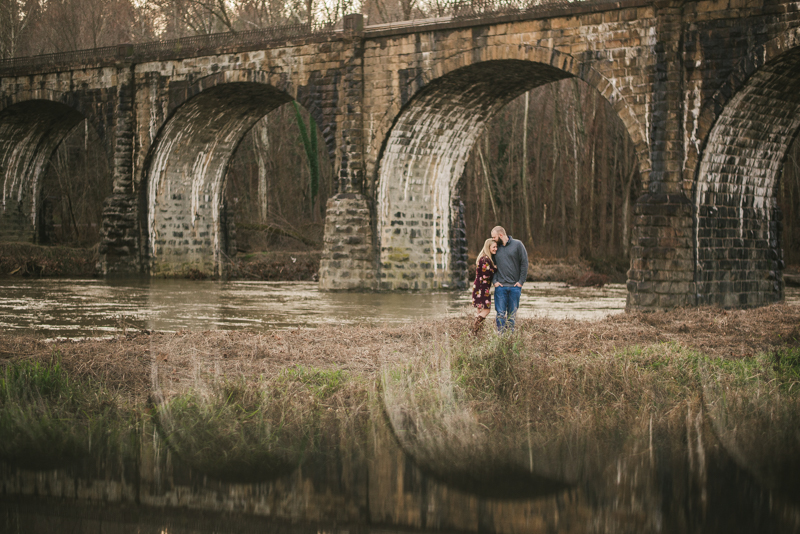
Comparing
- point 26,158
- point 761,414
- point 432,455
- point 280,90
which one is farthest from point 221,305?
point 26,158

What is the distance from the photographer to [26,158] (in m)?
30.1

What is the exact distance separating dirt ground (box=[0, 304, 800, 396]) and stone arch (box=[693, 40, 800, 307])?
142 inches

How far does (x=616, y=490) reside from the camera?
5234mm

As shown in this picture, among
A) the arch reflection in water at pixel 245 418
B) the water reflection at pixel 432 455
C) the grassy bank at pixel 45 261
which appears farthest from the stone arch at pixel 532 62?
the grassy bank at pixel 45 261

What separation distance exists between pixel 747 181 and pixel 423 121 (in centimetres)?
744

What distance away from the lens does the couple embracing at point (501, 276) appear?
10117 millimetres

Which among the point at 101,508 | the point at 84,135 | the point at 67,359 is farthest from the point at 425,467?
the point at 84,135

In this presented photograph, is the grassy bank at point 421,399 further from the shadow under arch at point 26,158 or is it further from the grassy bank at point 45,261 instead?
the shadow under arch at point 26,158

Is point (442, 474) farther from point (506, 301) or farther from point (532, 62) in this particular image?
Result: point (532, 62)

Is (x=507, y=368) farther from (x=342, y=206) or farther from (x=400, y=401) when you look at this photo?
(x=342, y=206)

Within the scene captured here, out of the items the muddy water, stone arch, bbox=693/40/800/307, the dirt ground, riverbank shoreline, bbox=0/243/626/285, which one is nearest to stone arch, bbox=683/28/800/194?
stone arch, bbox=693/40/800/307

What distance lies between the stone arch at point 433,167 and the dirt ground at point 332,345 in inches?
352

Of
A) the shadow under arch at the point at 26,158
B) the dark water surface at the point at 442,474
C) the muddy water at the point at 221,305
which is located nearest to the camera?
the dark water surface at the point at 442,474

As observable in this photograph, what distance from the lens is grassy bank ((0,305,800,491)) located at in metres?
5.95
